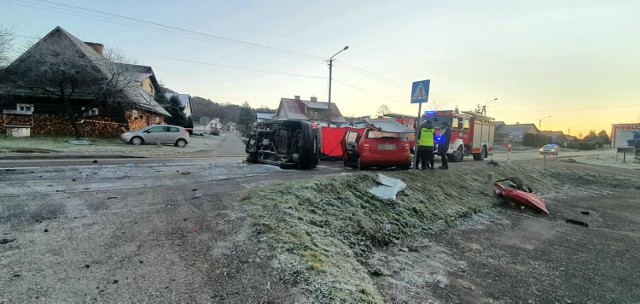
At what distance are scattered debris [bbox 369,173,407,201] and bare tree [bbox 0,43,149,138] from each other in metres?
20.2

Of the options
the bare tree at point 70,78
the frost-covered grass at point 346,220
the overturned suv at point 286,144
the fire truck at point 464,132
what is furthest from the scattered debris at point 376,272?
the bare tree at point 70,78

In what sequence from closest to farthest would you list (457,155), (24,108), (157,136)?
(457,155) → (157,136) → (24,108)

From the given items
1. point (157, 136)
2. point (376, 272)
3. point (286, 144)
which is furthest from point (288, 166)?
point (157, 136)

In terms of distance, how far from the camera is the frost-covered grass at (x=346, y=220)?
11.1 ft

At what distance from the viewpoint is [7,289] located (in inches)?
106

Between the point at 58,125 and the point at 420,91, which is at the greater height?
the point at 420,91

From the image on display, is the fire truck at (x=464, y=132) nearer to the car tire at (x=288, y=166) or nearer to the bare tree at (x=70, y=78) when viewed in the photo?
the car tire at (x=288, y=166)

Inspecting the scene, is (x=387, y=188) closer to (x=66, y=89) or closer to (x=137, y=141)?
(x=137, y=141)

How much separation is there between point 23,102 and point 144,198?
25264mm

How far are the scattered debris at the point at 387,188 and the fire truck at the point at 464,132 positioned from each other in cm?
760

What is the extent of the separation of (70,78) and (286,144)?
723 inches

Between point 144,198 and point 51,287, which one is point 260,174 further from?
point 51,287

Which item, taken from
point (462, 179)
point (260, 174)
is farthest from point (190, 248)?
point (462, 179)

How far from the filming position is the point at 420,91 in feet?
31.2
